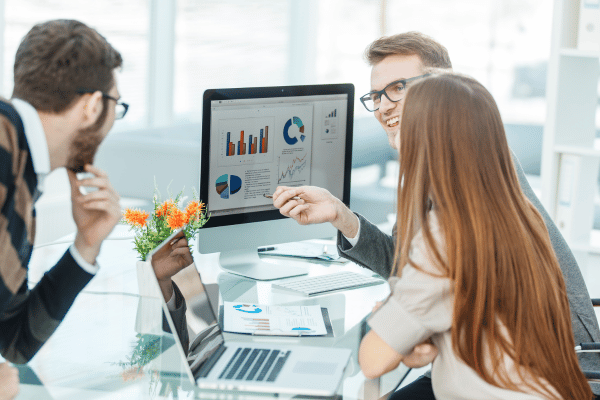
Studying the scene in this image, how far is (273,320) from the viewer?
1531mm

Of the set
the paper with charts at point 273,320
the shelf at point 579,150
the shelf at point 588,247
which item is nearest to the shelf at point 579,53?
the shelf at point 579,150

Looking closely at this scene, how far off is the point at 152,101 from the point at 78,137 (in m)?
3.57

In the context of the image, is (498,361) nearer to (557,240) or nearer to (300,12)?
(557,240)

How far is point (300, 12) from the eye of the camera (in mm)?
4809

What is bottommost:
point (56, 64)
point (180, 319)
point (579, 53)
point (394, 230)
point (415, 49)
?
point (180, 319)

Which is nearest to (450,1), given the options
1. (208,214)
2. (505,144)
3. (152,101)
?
(152,101)

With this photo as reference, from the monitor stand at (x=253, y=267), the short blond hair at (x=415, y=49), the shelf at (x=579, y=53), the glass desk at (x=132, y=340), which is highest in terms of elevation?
the shelf at (x=579, y=53)

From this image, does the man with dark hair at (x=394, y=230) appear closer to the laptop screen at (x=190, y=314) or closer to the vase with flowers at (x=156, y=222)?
the vase with flowers at (x=156, y=222)

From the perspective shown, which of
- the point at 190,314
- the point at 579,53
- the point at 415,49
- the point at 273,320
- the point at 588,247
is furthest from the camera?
the point at 588,247

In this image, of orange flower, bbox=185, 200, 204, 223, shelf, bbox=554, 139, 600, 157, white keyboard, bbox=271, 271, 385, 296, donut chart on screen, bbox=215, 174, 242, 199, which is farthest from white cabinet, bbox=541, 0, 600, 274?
orange flower, bbox=185, 200, 204, 223

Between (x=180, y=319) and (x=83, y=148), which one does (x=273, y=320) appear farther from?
(x=83, y=148)

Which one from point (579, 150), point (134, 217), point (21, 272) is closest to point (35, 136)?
point (21, 272)

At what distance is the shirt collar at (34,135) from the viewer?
115 cm

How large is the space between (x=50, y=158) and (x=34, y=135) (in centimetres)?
6
